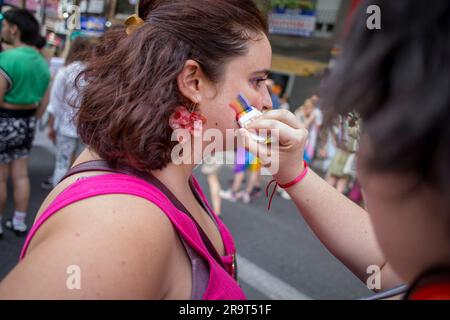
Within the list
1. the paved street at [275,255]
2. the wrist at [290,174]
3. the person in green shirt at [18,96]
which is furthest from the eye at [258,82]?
the person in green shirt at [18,96]

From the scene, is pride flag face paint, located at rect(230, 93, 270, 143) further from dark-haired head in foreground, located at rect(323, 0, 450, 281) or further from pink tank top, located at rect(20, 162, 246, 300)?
dark-haired head in foreground, located at rect(323, 0, 450, 281)

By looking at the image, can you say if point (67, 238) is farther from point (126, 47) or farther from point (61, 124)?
point (61, 124)

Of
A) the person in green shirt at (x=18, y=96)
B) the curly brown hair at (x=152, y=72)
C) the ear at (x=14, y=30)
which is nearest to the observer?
the curly brown hair at (x=152, y=72)

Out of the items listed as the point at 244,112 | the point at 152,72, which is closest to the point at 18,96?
the point at 152,72

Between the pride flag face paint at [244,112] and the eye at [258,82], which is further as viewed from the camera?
the eye at [258,82]

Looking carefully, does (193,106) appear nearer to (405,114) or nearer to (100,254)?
(100,254)

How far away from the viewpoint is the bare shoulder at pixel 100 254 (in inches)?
26.6

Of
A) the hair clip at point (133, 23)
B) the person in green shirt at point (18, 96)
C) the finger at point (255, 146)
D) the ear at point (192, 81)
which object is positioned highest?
the hair clip at point (133, 23)

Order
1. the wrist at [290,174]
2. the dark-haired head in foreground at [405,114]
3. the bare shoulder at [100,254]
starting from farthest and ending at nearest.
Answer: the wrist at [290,174] → the bare shoulder at [100,254] → the dark-haired head in foreground at [405,114]

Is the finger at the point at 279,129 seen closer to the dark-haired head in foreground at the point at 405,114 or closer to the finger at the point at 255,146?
the finger at the point at 255,146

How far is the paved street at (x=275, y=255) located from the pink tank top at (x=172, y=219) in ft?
6.92

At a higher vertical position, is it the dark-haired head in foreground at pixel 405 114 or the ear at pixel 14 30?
the dark-haired head in foreground at pixel 405 114

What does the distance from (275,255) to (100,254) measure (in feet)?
10.1

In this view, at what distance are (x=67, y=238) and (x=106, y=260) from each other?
0.29 feet
